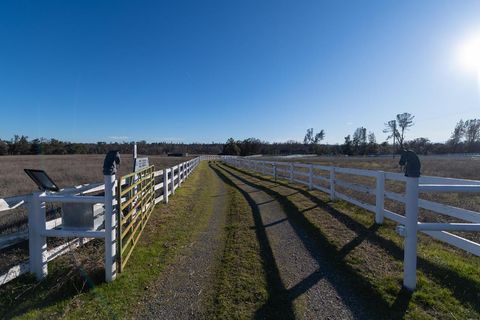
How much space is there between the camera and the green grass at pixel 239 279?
2988 mm

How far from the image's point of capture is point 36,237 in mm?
3615

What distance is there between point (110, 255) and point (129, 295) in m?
0.62

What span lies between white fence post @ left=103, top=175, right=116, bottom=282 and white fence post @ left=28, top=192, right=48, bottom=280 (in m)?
0.89

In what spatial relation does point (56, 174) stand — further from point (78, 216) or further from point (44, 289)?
point (44, 289)

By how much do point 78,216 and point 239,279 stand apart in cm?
262

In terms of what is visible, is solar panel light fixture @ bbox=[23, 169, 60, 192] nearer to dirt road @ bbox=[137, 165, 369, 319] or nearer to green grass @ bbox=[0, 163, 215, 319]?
green grass @ bbox=[0, 163, 215, 319]

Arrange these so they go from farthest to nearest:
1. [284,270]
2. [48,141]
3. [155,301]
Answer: [48,141] < [284,270] < [155,301]

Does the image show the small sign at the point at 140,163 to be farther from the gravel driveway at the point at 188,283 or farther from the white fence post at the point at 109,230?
the white fence post at the point at 109,230

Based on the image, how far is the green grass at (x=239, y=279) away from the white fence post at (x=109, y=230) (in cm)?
142

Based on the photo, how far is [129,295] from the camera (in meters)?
3.31

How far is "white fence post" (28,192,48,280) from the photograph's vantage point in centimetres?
361

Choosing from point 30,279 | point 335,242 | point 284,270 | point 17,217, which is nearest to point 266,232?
point 335,242

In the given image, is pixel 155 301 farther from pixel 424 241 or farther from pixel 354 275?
pixel 424 241

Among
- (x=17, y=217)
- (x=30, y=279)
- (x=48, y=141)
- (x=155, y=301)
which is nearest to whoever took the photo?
(x=155, y=301)
